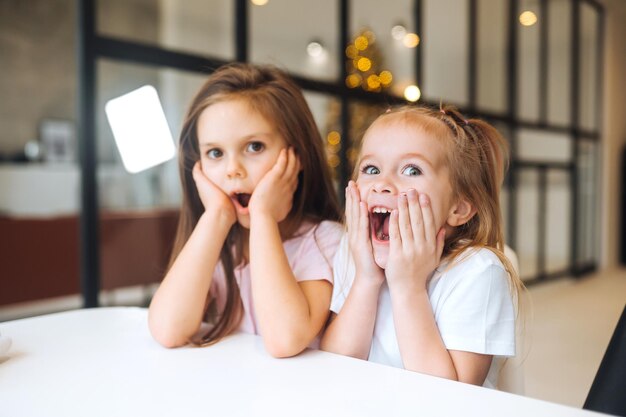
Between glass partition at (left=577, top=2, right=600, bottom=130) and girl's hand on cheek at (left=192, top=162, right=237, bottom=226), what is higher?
glass partition at (left=577, top=2, right=600, bottom=130)

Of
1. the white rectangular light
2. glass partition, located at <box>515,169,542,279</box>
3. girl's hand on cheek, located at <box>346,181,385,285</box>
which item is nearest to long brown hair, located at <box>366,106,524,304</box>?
girl's hand on cheek, located at <box>346,181,385,285</box>

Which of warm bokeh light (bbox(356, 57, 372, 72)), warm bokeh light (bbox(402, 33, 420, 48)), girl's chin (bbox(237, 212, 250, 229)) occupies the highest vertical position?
warm bokeh light (bbox(402, 33, 420, 48))

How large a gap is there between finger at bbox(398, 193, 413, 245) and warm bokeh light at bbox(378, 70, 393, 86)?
9.80ft

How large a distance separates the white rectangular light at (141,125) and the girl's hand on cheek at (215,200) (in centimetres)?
27

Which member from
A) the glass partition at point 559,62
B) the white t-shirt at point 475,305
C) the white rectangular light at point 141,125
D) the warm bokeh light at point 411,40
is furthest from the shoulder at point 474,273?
the glass partition at point 559,62

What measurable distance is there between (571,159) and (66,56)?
4974mm

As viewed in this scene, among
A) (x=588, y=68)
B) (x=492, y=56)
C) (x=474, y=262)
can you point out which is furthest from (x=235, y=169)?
(x=588, y=68)

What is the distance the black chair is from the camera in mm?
589

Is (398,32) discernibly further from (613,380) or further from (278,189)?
(613,380)

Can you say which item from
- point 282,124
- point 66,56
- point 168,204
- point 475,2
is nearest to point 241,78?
point 282,124

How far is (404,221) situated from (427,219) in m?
0.03

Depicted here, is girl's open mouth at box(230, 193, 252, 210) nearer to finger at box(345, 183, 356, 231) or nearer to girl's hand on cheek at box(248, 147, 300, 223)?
girl's hand on cheek at box(248, 147, 300, 223)

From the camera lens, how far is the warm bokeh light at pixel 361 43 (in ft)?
11.2

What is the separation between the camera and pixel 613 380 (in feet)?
1.96
